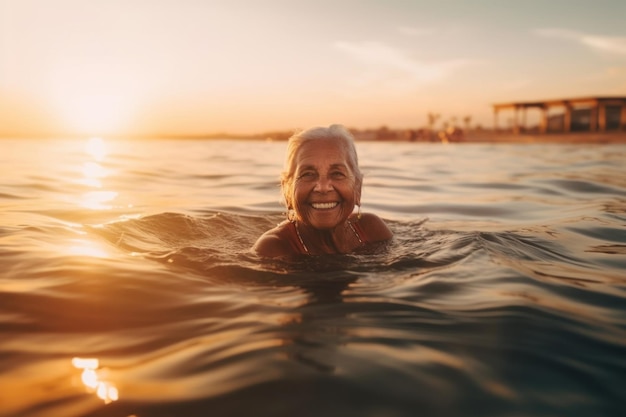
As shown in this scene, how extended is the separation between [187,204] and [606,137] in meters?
36.7

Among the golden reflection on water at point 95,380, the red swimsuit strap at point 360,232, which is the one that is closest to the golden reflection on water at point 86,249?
the golden reflection on water at point 95,380

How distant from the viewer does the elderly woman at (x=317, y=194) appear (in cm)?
425

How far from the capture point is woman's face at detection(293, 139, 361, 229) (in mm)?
4238

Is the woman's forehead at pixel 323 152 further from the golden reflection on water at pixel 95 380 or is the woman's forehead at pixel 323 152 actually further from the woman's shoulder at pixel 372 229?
the golden reflection on water at pixel 95 380

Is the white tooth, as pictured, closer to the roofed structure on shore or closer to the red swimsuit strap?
the red swimsuit strap

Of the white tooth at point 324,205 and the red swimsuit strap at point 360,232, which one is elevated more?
the white tooth at point 324,205

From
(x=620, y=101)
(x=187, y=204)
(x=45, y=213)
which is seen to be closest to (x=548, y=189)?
(x=187, y=204)

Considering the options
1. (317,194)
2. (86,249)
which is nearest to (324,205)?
(317,194)

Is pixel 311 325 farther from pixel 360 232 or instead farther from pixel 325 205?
pixel 360 232

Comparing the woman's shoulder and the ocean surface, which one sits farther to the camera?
the woman's shoulder

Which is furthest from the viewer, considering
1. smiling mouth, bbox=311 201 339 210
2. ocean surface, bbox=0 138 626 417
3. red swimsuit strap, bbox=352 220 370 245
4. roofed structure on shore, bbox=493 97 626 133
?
roofed structure on shore, bbox=493 97 626 133

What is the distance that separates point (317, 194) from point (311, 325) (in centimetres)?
167

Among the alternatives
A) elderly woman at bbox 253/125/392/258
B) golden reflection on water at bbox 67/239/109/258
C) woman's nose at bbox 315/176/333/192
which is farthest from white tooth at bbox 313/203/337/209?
golden reflection on water at bbox 67/239/109/258

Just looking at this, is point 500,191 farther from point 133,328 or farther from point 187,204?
point 133,328
